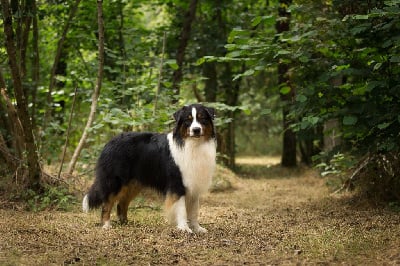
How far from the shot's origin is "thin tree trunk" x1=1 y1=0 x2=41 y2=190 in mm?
6542

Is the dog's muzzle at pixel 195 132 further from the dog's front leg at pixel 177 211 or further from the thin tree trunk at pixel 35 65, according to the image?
the thin tree trunk at pixel 35 65

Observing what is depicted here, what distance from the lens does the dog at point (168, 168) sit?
6270 millimetres

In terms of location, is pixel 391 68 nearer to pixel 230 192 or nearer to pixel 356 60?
pixel 356 60

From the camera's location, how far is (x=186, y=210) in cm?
653

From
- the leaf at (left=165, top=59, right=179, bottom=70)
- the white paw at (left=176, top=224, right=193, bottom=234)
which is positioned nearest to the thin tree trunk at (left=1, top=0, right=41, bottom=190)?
the leaf at (left=165, top=59, right=179, bottom=70)

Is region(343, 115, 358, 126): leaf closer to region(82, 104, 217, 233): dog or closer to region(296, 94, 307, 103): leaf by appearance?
region(296, 94, 307, 103): leaf

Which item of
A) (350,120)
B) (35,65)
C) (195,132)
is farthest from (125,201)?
(35,65)

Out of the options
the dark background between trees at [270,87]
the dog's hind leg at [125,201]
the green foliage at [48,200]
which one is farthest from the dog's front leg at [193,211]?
the green foliage at [48,200]

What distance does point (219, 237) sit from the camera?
590 centimetres

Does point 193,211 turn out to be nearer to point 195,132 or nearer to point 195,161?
point 195,161

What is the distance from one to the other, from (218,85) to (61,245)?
37.9ft

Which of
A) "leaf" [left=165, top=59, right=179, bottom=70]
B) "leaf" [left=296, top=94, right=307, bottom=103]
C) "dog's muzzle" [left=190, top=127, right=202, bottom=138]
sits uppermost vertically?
"leaf" [left=165, top=59, right=179, bottom=70]

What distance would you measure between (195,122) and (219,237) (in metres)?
1.35

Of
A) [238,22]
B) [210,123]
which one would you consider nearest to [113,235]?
[210,123]
